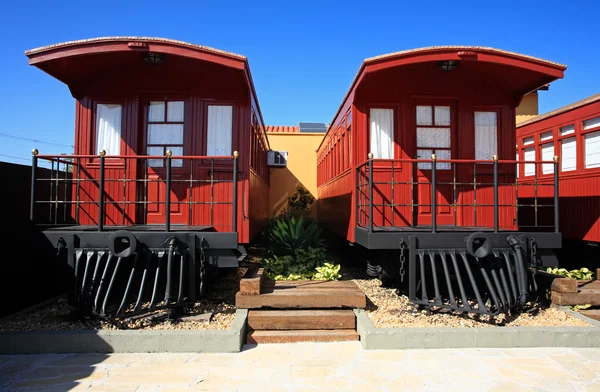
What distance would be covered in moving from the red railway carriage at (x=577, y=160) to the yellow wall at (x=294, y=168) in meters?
7.51

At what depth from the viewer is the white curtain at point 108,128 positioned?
5.64 meters

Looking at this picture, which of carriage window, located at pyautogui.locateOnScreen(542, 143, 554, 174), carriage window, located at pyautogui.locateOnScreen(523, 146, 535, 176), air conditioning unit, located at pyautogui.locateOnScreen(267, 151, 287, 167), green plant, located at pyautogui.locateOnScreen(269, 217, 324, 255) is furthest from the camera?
air conditioning unit, located at pyautogui.locateOnScreen(267, 151, 287, 167)

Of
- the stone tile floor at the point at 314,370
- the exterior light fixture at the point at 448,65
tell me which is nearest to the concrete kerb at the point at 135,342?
the stone tile floor at the point at 314,370

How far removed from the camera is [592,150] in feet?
21.1

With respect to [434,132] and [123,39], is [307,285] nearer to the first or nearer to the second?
[434,132]

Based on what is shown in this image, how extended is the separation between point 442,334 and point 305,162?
405 inches

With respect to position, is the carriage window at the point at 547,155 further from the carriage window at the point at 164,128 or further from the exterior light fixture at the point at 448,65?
the carriage window at the point at 164,128

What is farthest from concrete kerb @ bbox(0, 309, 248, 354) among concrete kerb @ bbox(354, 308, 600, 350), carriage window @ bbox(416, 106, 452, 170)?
carriage window @ bbox(416, 106, 452, 170)

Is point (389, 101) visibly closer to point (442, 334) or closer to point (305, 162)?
point (442, 334)

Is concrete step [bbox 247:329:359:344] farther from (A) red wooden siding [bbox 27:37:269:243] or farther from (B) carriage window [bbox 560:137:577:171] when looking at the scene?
(B) carriage window [bbox 560:137:577:171]

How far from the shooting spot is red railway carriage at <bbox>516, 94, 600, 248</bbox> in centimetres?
634

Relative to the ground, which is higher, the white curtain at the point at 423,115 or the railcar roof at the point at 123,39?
the railcar roof at the point at 123,39

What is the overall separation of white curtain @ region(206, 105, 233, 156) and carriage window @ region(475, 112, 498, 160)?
12.7 feet

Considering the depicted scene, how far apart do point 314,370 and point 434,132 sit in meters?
4.17
